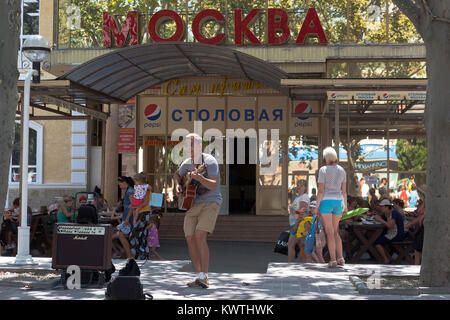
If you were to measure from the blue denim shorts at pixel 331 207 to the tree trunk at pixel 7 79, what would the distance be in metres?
4.17

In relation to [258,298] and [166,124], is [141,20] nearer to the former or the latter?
[166,124]

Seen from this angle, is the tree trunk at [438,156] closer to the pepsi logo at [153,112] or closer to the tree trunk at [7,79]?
the tree trunk at [7,79]

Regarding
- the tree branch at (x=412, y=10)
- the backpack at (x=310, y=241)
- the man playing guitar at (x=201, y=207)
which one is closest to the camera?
the man playing guitar at (x=201, y=207)

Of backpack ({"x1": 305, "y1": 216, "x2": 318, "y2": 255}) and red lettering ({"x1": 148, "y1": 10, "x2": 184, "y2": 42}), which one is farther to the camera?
red lettering ({"x1": 148, "y1": 10, "x2": 184, "y2": 42})

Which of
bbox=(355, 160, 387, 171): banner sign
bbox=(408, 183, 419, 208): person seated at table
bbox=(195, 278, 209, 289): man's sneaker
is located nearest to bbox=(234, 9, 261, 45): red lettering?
bbox=(355, 160, 387, 171): banner sign

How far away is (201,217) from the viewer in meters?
7.98

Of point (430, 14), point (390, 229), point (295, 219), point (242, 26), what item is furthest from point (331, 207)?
point (242, 26)

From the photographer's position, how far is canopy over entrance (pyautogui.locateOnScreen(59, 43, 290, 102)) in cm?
1455

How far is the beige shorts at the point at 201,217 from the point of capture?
794 cm

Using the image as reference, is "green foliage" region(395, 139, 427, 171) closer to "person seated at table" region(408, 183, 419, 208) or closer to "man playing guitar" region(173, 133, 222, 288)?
"person seated at table" region(408, 183, 419, 208)

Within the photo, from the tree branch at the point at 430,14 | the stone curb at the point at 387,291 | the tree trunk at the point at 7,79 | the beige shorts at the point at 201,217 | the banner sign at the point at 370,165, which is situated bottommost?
the stone curb at the point at 387,291

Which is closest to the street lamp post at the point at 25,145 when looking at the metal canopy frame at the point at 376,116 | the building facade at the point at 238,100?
the metal canopy frame at the point at 376,116

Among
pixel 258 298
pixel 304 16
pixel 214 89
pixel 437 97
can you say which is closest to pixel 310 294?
pixel 258 298

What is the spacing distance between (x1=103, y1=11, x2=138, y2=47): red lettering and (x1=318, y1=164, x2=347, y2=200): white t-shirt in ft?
32.0
